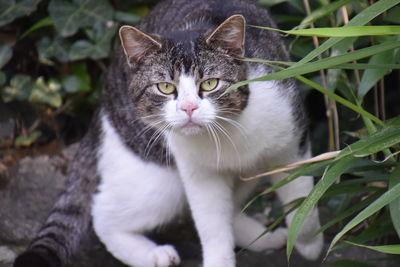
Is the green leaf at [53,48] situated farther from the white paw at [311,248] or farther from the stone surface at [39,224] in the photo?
the white paw at [311,248]

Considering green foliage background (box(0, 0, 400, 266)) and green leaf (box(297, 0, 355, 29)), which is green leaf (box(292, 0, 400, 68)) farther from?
green foliage background (box(0, 0, 400, 266))

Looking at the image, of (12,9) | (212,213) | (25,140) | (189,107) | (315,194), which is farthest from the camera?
(25,140)

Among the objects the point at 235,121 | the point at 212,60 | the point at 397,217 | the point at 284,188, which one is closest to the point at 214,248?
the point at 284,188

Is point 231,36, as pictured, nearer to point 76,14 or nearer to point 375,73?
point 375,73

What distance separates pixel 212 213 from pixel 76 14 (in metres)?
1.32

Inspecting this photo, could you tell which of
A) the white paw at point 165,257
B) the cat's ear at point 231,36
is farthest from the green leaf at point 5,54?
the cat's ear at point 231,36

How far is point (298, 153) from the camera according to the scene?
2412mm

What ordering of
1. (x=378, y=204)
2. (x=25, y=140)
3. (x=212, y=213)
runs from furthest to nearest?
(x=25, y=140) < (x=212, y=213) < (x=378, y=204)

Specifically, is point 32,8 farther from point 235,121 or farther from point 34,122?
point 235,121

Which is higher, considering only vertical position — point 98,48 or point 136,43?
point 136,43

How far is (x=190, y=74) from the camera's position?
2092 mm

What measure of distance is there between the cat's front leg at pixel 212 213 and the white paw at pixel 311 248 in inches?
9.9

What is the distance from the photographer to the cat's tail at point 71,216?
96.8 inches

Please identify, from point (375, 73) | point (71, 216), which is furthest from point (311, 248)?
point (71, 216)
